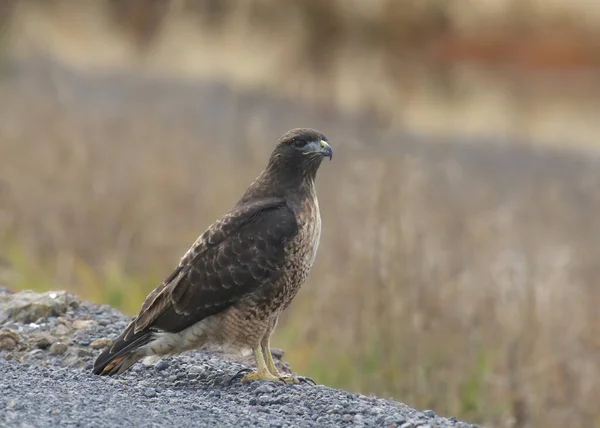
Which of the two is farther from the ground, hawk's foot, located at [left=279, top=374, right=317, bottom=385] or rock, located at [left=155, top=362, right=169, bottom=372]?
rock, located at [left=155, top=362, right=169, bottom=372]

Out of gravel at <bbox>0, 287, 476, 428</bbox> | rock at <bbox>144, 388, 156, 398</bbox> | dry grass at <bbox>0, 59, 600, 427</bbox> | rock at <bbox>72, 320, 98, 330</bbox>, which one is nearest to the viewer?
gravel at <bbox>0, 287, 476, 428</bbox>

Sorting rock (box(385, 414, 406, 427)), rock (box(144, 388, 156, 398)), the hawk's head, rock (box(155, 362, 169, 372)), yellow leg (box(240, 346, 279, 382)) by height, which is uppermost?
the hawk's head

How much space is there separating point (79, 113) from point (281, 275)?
9289 mm

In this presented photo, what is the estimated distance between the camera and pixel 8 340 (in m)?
6.24

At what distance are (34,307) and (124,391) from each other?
1431 mm

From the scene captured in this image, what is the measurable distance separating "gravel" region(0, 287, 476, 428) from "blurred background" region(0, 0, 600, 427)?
4.18 feet

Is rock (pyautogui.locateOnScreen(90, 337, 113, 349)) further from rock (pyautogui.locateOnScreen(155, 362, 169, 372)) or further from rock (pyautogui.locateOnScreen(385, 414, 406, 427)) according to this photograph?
rock (pyautogui.locateOnScreen(385, 414, 406, 427))

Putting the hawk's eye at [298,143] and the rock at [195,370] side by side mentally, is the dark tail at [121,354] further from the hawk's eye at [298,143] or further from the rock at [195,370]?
the hawk's eye at [298,143]

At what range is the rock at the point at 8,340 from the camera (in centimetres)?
623

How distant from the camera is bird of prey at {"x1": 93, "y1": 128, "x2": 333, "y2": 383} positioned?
5.92m

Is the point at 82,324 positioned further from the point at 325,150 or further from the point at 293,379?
the point at 325,150

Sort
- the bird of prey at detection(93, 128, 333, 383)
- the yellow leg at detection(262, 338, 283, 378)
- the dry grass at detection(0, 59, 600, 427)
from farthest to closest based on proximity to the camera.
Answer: the dry grass at detection(0, 59, 600, 427)
the yellow leg at detection(262, 338, 283, 378)
the bird of prey at detection(93, 128, 333, 383)

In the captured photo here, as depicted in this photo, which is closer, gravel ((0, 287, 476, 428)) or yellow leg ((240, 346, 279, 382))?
gravel ((0, 287, 476, 428))

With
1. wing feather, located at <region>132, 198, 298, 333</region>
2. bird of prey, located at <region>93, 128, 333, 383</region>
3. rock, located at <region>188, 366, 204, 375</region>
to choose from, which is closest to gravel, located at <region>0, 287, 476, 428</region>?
rock, located at <region>188, 366, 204, 375</region>
